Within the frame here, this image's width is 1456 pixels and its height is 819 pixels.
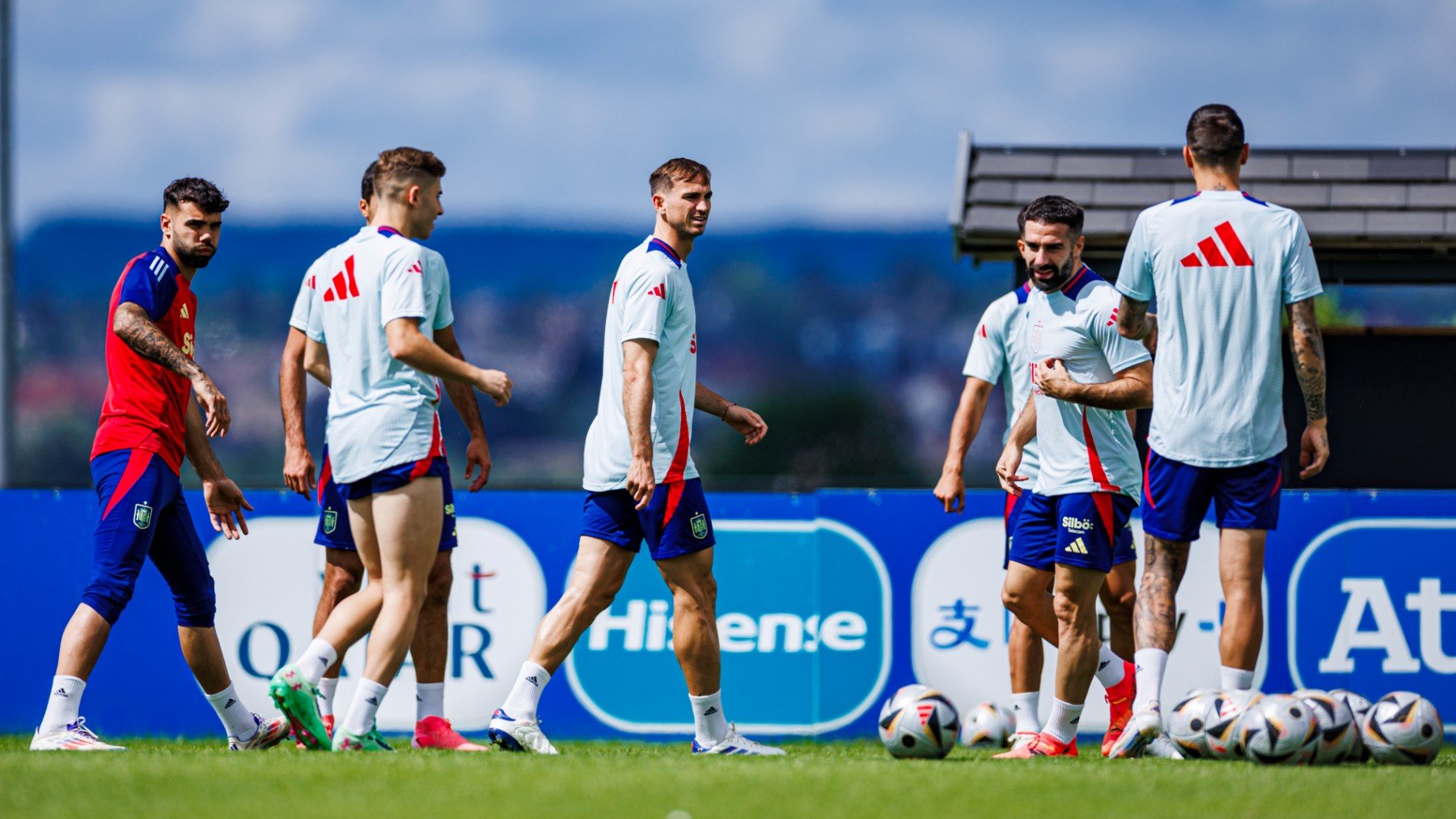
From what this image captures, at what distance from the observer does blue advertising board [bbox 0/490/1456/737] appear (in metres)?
8.30

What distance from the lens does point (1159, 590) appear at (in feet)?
19.6

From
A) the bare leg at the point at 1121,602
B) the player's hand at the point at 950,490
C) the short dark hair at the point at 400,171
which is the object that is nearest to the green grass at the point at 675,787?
the player's hand at the point at 950,490

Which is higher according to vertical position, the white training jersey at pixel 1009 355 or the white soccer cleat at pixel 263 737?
the white training jersey at pixel 1009 355

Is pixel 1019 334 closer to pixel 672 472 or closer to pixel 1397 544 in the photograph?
pixel 672 472

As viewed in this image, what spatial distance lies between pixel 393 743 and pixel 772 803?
3797mm

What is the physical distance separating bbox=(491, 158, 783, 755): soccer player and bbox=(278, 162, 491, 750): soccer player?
0.39m

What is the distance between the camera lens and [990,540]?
28.0ft

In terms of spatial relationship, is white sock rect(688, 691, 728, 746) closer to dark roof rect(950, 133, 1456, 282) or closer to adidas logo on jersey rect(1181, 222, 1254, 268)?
adidas logo on jersey rect(1181, 222, 1254, 268)

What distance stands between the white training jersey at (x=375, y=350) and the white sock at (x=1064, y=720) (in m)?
2.69

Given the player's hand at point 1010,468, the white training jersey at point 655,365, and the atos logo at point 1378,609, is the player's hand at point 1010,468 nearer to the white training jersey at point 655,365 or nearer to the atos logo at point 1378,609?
the white training jersey at point 655,365

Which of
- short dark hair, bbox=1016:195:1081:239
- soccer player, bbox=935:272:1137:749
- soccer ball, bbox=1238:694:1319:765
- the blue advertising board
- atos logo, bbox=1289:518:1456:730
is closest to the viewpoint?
soccer ball, bbox=1238:694:1319:765

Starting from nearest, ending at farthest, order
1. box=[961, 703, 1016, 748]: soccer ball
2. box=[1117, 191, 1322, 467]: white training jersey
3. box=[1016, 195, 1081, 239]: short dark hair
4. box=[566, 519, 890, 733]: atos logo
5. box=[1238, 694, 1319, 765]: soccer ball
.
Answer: box=[1238, 694, 1319, 765]: soccer ball
box=[1117, 191, 1322, 467]: white training jersey
box=[1016, 195, 1081, 239]: short dark hair
box=[961, 703, 1016, 748]: soccer ball
box=[566, 519, 890, 733]: atos logo

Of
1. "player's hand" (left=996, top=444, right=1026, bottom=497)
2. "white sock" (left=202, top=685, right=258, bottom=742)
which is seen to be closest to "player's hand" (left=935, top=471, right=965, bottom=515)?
"player's hand" (left=996, top=444, right=1026, bottom=497)

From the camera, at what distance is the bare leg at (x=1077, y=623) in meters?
6.26
